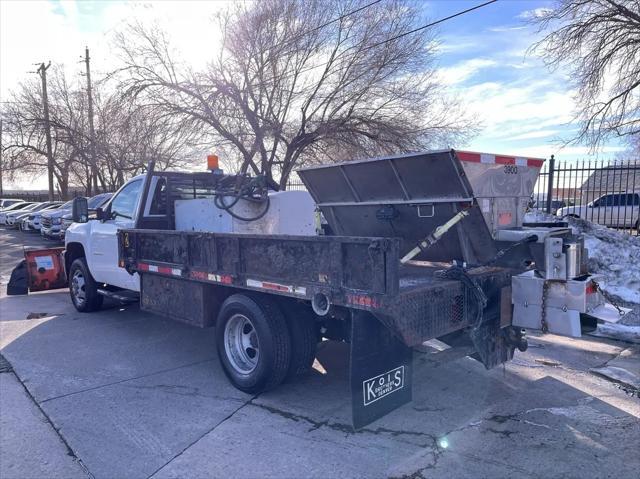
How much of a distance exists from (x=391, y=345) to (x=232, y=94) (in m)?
15.2

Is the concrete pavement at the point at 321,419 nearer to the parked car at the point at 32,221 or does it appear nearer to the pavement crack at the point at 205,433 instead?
the pavement crack at the point at 205,433

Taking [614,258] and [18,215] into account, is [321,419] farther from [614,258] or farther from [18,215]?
[18,215]

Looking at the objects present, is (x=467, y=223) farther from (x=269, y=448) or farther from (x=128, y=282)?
(x=128, y=282)

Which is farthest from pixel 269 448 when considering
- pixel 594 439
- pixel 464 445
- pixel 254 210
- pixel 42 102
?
pixel 42 102

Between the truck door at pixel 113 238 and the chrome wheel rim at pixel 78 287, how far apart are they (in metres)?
0.53

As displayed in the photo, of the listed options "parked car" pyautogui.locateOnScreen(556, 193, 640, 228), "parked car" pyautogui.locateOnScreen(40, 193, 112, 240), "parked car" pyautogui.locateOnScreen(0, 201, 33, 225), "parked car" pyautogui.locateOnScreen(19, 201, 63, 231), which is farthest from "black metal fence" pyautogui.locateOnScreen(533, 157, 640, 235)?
"parked car" pyautogui.locateOnScreen(0, 201, 33, 225)

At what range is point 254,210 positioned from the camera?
6.60 metres

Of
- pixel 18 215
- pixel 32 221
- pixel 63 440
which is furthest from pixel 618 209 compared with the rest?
pixel 18 215

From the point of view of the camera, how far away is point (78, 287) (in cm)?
867

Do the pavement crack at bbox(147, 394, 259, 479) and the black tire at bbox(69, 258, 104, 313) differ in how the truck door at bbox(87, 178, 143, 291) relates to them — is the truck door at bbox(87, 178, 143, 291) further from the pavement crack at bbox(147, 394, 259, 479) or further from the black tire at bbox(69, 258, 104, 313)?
the pavement crack at bbox(147, 394, 259, 479)

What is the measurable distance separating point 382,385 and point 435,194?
1846mm

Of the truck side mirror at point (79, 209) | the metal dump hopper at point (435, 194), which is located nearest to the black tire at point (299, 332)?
the metal dump hopper at point (435, 194)

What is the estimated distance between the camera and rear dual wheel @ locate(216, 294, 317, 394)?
15.1ft

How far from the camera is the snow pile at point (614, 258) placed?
29.2 feet
